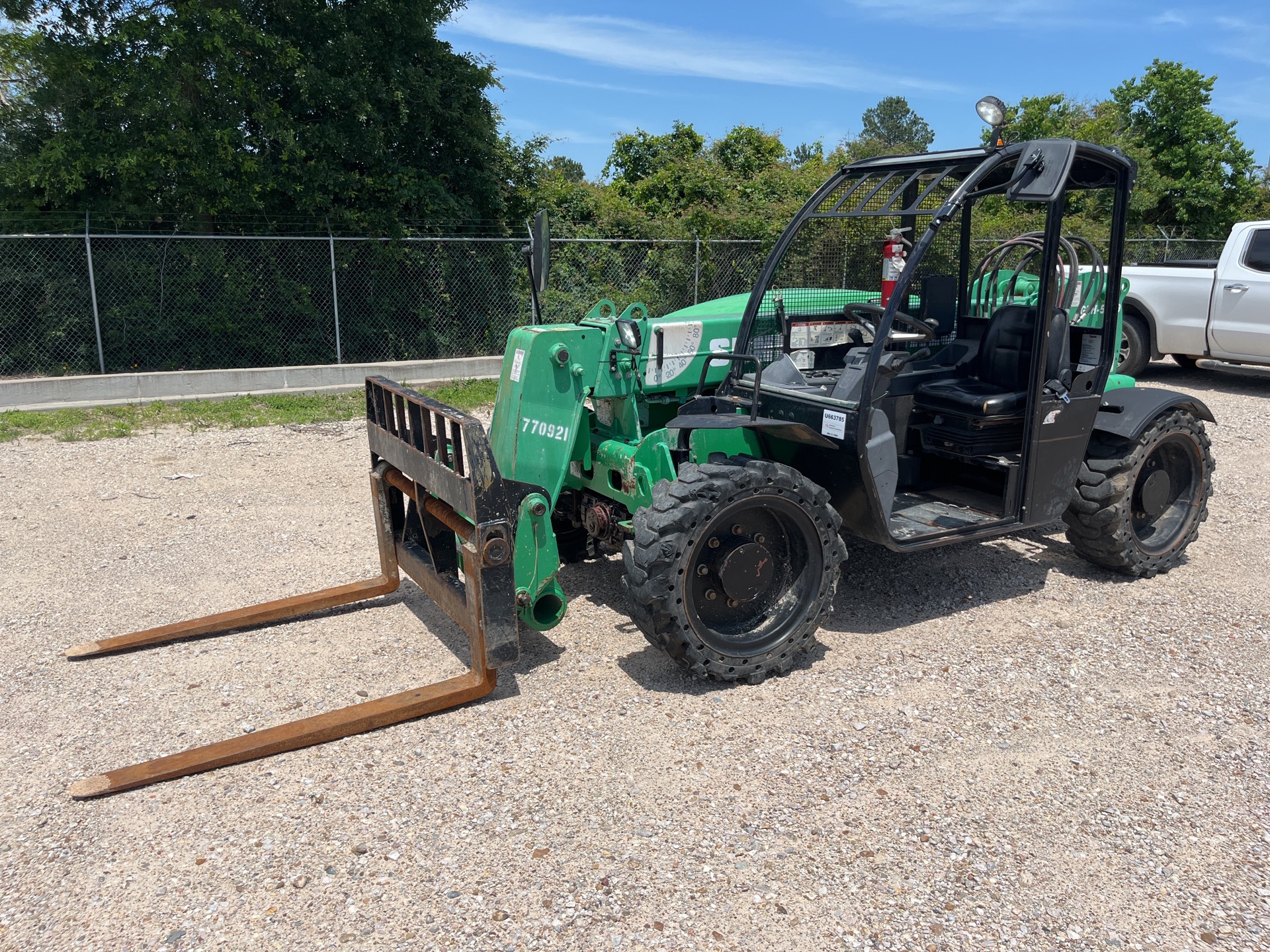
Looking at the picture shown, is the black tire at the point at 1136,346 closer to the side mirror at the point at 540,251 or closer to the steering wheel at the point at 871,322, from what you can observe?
the steering wheel at the point at 871,322

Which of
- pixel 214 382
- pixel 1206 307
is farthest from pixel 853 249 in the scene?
pixel 214 382

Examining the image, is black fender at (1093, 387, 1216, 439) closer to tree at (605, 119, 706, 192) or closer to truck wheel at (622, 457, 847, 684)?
truck wheel at (622, 457, 847, 684)

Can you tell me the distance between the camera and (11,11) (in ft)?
37.7

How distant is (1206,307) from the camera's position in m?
11.9

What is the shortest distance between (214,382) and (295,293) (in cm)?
184

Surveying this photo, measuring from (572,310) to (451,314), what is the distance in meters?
1.90

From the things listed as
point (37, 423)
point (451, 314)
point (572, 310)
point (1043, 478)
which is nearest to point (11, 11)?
point (37, 423)

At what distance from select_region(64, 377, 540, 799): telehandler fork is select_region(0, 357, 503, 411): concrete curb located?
5.66 metres

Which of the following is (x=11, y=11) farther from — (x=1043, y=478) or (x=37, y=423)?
(x=1043, y=478)

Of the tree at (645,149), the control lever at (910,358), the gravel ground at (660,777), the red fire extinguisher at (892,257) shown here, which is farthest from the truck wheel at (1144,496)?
the tree at (645,149)

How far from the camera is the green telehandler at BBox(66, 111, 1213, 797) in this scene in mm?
4168

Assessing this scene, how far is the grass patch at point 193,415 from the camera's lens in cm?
1005

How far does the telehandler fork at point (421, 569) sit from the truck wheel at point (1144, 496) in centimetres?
326

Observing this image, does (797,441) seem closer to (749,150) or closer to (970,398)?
(970,398)
